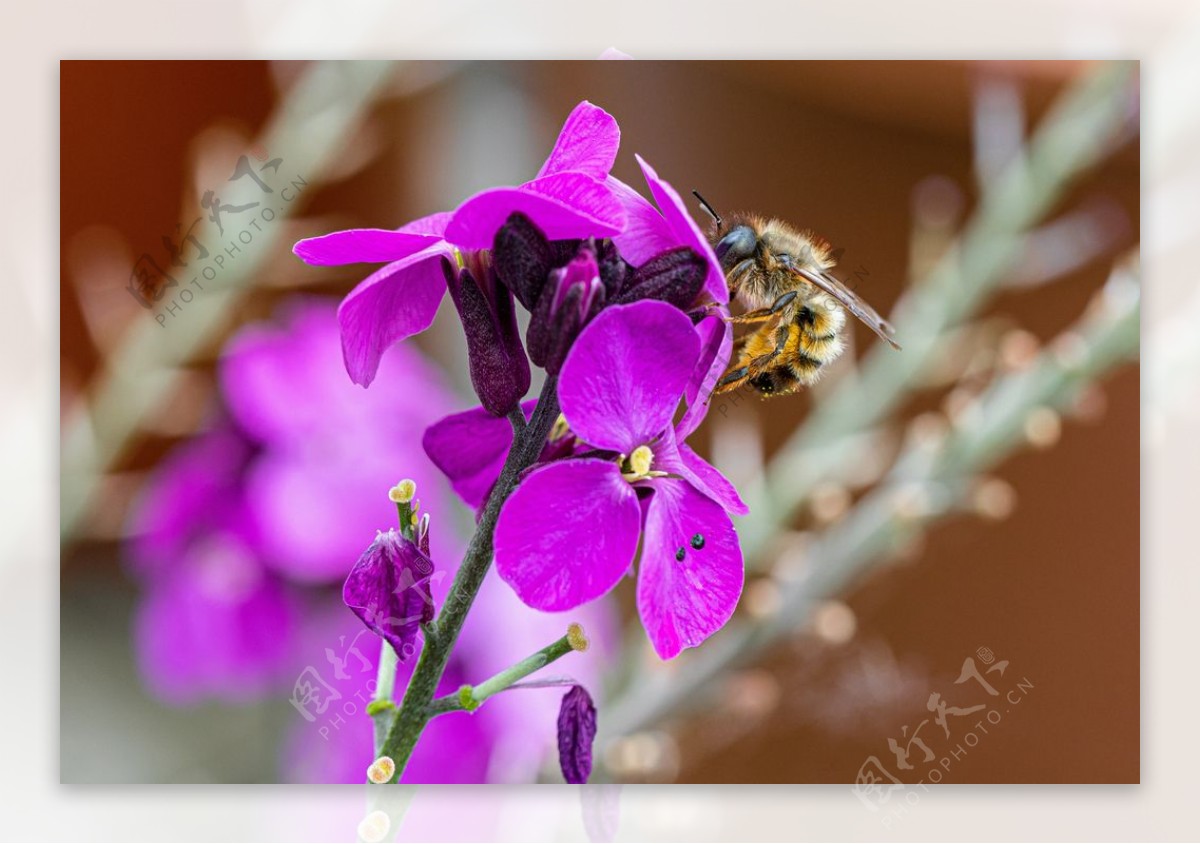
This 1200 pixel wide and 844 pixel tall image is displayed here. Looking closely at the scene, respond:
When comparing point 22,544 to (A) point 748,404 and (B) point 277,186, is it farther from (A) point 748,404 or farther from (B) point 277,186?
(A) point 748,404

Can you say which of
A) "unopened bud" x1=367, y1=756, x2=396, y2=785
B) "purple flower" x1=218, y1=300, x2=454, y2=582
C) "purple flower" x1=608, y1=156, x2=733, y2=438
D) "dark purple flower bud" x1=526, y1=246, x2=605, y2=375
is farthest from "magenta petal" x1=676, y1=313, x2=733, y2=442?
"purple flower" x1=218, y1=300, x2=454, y2=582

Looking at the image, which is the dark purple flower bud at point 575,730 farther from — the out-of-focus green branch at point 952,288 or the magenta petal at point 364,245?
the out-of-focus green branch at point 952,288

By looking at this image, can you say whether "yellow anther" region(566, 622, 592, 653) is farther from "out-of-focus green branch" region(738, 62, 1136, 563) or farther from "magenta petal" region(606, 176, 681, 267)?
"out-of-focus green branch" region(738, 62, 1136, 563)

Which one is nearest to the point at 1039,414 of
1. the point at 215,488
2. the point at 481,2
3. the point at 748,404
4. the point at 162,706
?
the point at 748,404

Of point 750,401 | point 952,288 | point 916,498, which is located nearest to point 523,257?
point 916,498

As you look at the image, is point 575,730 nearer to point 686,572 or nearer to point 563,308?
point 686,572
